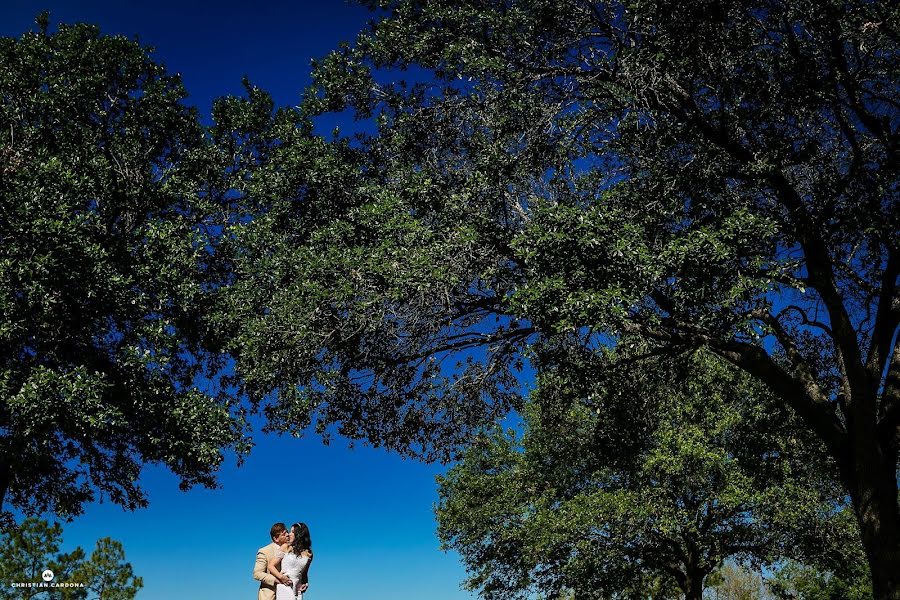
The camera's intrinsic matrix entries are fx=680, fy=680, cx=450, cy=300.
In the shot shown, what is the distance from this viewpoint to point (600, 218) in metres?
9.86

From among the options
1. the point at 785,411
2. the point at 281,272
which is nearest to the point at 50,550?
the point at 281,272

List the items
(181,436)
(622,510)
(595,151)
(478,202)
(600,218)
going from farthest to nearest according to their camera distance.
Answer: (622,510) → (181,436) → (595,151) → (478,202) → (600,218)

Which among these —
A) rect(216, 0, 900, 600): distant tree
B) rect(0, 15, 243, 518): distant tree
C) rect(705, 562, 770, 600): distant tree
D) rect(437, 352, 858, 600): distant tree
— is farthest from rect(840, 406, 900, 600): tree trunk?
rect(705, 562, 770, 600): distant tree

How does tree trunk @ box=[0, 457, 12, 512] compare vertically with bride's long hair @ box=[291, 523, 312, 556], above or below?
above

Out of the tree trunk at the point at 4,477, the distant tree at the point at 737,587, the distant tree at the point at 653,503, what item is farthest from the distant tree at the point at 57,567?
the distant tree at the point at 737,587

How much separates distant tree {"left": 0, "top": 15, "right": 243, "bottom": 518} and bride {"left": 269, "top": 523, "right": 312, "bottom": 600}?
5.67 metres

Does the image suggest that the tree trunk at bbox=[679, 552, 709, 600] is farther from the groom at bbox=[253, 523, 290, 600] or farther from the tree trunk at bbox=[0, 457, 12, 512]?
the tree trunk at bbox=[0, 457, 12, 512]

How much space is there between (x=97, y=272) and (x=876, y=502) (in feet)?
50.8

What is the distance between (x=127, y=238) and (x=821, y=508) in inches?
870

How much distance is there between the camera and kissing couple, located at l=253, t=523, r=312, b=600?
10.6 m

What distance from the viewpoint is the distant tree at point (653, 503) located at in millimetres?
21781

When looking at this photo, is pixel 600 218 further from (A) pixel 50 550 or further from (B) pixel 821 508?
(B) pixel 821 508

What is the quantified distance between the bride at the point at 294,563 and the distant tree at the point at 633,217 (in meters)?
2.83

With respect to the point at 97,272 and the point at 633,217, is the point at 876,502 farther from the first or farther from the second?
the point at 97,272
